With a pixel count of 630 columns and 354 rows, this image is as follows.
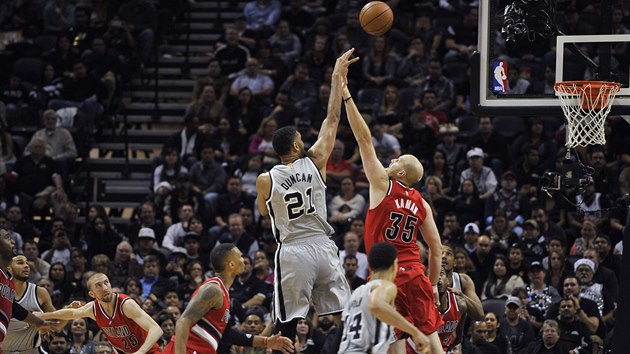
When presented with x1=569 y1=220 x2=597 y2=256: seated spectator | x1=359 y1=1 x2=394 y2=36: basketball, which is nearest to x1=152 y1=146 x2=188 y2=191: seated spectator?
x1=569 y1=220 x2=597 y2=256: seated spectator

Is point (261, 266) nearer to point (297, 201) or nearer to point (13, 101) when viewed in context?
point (297, 201)

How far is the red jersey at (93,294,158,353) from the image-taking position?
1055 centimetres

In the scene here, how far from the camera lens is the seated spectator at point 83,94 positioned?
19.1m

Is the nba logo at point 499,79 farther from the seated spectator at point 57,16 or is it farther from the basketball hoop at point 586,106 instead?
the seated spectator at point 57,16

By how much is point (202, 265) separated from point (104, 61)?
5902 millimetres

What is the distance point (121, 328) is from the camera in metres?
10.6

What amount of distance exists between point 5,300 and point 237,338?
2.36m

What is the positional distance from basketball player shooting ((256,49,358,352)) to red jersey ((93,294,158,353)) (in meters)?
1.47

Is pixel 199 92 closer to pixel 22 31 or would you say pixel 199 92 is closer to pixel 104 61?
pixel 104 61

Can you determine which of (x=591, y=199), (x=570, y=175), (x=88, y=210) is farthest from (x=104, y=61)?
(x=570, y=175)

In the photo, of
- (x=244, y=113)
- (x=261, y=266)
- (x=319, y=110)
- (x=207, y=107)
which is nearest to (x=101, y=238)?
(x=261, y=266)

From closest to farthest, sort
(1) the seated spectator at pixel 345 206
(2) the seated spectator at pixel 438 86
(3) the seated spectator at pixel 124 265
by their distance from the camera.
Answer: (3) the seated spectator at pixel 124 265 < (1) the seated spectator at pixel 345 206 < (2) the seated spectator at pixel 438 86

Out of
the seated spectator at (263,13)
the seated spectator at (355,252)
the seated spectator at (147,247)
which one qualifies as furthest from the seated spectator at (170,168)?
the seated spectator at (263,13)

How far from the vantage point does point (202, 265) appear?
15.4 metres
